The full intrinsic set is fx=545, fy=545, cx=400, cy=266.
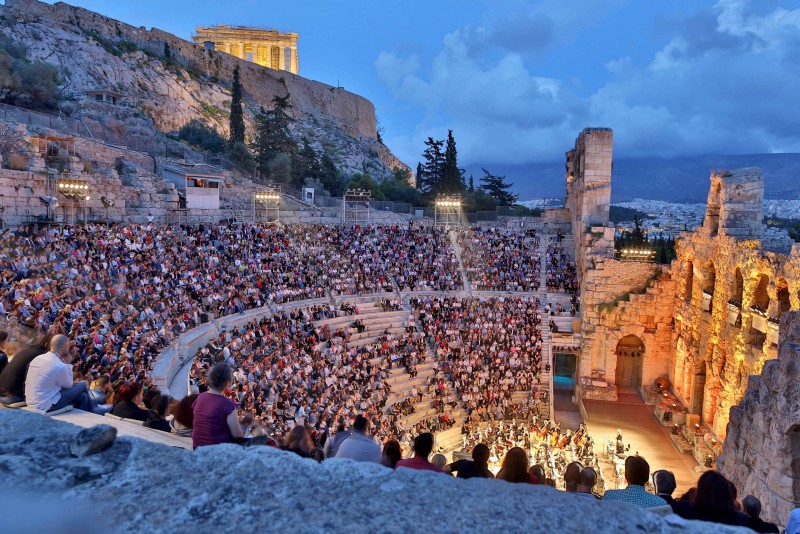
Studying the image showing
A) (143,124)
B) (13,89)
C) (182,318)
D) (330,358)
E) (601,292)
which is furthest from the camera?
(143,124)

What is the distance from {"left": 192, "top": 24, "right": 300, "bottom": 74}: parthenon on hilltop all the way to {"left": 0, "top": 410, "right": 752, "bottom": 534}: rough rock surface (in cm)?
9216

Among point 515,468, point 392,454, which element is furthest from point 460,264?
point 515,468

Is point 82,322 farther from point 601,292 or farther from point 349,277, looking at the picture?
point 601,292

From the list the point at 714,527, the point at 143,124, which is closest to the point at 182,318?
the point at 714,527

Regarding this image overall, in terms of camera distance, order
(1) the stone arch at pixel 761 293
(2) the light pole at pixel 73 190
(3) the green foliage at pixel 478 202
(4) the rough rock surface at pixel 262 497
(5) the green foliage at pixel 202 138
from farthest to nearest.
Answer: (3) the green foliage at pixel 478 202, (5) the green foliage at pixel 202 138, (2) the light pole at pixel 73 190, (1) the stone arch at pixel 761 293, (4) the rough rock surface at pixel 262 497

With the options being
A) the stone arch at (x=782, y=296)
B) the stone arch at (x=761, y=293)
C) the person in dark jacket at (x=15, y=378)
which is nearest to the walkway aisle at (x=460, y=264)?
the stone arch at (x=761, y=293)

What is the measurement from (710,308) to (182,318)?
66.6ft

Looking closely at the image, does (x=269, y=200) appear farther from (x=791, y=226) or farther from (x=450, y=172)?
(x=791, y=226)

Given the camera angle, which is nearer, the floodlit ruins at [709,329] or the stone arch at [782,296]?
the floodlit ruins at [709,329]

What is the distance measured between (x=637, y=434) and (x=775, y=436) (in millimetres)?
10862

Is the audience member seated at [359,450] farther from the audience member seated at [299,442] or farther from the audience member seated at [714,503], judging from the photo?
the audience member seated at [714,503]

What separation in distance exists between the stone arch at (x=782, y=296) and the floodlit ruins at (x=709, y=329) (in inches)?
1.3

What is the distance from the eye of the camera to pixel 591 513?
235 cm

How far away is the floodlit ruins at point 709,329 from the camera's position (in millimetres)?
12273
